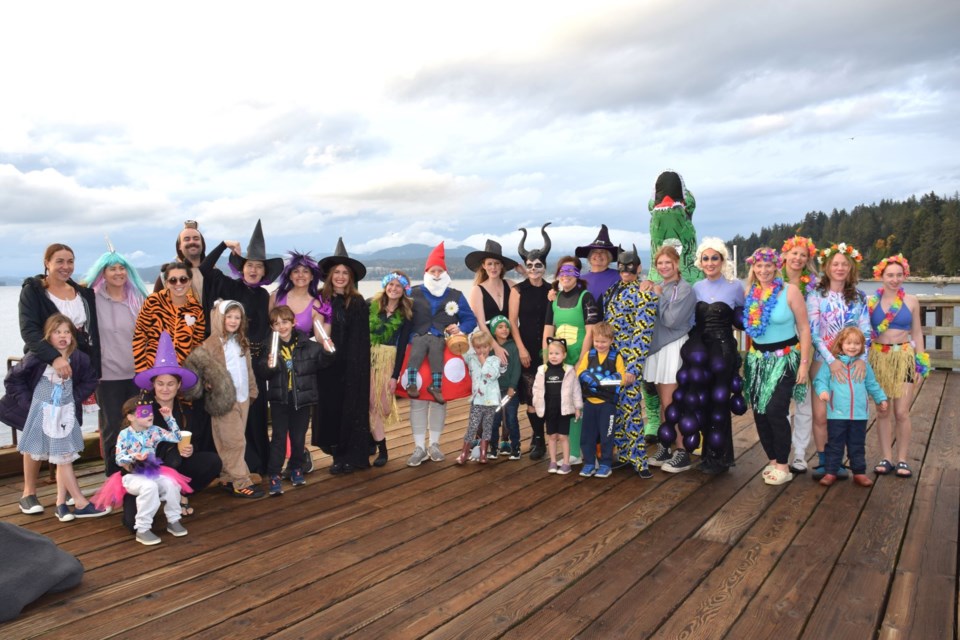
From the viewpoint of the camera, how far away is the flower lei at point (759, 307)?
14.8 ft

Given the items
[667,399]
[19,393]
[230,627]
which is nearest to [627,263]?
[667,399]

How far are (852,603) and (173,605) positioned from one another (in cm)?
296

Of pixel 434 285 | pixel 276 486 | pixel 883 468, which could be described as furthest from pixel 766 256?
pixel 276 486

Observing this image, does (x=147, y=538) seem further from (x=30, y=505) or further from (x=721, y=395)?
(x=721, y=395)

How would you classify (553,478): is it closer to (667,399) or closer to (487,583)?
(667,399)

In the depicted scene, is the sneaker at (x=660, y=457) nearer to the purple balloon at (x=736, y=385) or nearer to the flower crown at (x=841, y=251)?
the purple balloon at (x=736, y=385)

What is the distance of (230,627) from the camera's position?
279 centimetres

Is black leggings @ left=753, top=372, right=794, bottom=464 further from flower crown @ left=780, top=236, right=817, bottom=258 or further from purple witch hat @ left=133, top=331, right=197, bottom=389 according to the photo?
purple witch hat @ left=133, top=331, right=197, bottom=389

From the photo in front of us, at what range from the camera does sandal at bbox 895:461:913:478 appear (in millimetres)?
4766

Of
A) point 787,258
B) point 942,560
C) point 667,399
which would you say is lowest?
point 942,560

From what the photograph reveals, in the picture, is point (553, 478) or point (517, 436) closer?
point (553, 478)

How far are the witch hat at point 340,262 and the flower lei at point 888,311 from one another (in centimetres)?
371

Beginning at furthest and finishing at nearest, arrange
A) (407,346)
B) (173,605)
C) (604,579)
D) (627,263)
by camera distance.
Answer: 1. (407,346)
2. (627,263)
3. (604,579)
4. (173,605)

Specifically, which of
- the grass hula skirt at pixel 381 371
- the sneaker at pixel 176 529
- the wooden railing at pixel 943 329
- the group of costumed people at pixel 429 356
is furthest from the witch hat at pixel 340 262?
the wooden railing at pixel 943 329
